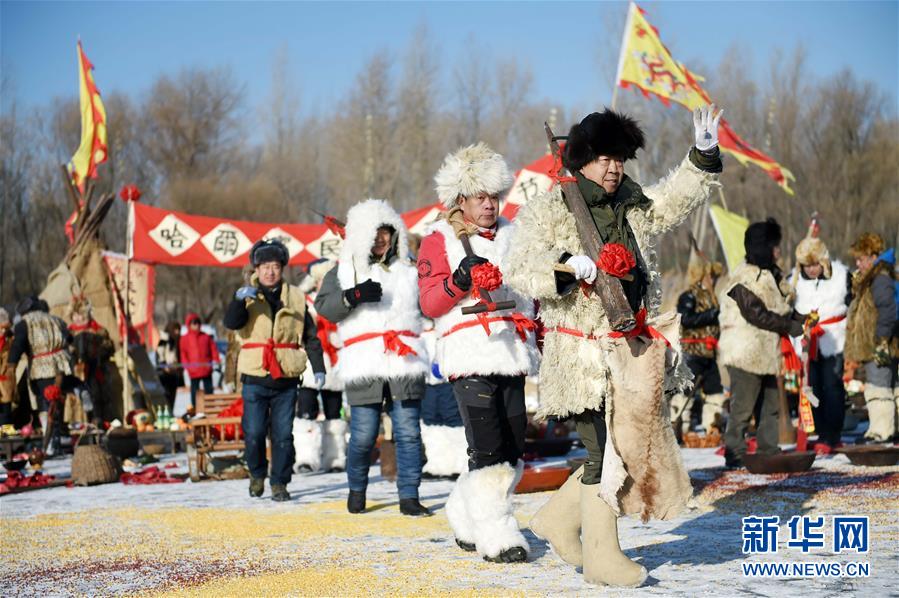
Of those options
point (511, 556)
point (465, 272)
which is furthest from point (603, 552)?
point (465, 272)

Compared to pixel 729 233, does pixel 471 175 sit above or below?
below

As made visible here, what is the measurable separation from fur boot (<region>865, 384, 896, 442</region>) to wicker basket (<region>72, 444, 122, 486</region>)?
794 cm

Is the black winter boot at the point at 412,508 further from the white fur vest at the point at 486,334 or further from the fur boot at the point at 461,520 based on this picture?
the white fur vest at the point at 486,334

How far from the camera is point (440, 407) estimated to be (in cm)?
1088

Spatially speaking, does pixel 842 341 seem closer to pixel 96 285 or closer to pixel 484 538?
pixel 484 538

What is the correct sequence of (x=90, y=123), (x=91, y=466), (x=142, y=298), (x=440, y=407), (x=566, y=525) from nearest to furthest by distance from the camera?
(x=566, y=525) < (x=91, y=466) < (x=440, y=407) < (x=90, y=123) < (x=142, y=298)

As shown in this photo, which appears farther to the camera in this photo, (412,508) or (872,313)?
(872,313)

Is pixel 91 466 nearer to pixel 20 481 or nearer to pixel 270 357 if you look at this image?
pixel 20 481

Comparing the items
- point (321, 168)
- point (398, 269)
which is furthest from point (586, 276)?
point (321, 168)

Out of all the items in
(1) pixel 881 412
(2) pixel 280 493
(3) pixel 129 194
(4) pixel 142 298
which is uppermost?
(3) pixel 129 194

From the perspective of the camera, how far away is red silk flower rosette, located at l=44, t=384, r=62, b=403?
13.3m

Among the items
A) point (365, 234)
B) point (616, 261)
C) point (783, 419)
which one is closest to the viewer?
point (616, 261)

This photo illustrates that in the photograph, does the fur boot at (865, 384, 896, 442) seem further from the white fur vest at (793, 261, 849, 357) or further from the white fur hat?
the white fur hat

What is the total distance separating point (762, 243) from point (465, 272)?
4.31 metres
